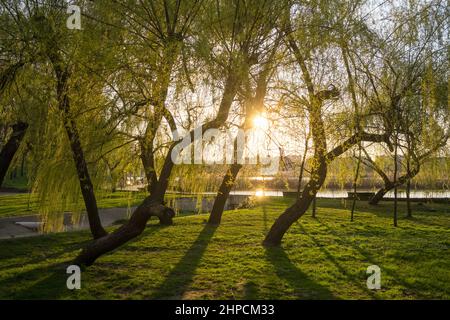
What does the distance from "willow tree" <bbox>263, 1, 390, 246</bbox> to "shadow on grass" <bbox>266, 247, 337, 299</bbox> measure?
1.33 metres

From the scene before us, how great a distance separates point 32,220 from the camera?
52.5ft

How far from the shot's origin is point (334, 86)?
9898mm

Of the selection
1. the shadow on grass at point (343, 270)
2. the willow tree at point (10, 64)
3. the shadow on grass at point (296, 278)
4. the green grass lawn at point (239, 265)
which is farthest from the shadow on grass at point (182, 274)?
the willow tree at point (10, 64)

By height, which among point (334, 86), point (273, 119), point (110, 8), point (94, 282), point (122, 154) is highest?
point (110, 8)

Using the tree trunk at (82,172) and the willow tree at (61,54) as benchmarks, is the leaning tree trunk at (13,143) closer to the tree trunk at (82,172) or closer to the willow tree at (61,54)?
the willow tree at (61,54)

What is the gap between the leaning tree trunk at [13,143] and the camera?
9695 mm

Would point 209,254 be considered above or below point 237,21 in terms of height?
below

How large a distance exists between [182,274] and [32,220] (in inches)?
422

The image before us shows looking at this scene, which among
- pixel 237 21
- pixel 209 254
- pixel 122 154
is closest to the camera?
pixel 237 21

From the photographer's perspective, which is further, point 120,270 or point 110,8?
point 120,270
